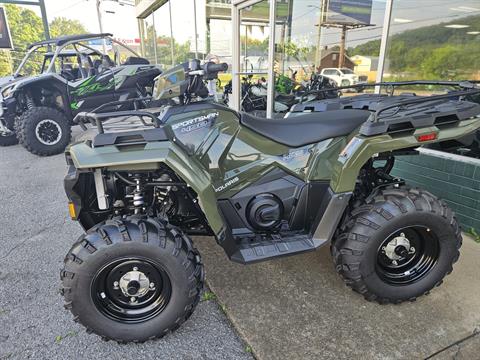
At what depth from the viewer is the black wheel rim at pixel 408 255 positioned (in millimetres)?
2326

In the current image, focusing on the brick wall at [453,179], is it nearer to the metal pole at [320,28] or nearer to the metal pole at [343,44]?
the metal pole at [343,44]

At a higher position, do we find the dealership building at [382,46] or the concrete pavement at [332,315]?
the dealership building at [382,46]

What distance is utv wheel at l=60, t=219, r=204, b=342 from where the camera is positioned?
1.89 metres

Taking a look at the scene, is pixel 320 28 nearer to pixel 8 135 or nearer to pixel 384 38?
pixel 384 38

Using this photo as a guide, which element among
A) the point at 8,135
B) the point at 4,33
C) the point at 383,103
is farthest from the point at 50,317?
the point at 4,33

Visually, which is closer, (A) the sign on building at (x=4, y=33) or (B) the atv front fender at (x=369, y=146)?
(B) the atv front fender at (x=369, y=146)

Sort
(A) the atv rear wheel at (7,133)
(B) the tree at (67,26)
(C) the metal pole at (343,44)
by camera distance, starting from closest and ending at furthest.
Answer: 1. (C) the metal pole at (343,44)
2. (A) the atv rear wheel at (7,133)
3. (B) the tree at (67,26)

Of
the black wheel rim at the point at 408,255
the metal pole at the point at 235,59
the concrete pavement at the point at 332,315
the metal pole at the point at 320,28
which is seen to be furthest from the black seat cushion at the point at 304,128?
the metal pole at the point at 235,59

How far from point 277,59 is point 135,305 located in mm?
5201

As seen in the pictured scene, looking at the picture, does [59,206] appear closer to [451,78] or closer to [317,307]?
[317,307]

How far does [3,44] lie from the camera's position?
11.5m

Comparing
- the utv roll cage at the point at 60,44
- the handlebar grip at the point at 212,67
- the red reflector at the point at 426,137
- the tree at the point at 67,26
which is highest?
the tree at the point at 67,26

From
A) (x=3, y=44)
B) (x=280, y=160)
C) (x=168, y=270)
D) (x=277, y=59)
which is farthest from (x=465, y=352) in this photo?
(x=3, y=44)

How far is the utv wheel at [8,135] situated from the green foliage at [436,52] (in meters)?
6.71
